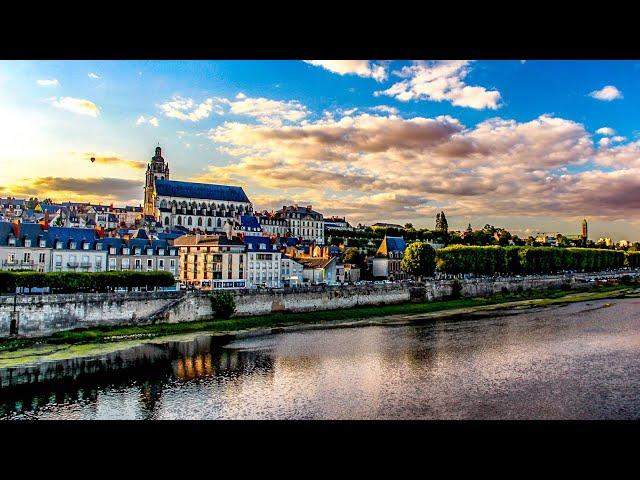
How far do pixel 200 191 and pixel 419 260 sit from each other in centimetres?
2451

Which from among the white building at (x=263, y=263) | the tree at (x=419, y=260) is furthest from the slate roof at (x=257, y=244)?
Result: the tree at (x=419, y=260)

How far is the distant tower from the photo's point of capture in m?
44.8

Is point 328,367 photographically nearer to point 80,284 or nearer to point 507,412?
point 507,412

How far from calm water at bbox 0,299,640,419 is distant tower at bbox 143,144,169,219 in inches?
1217

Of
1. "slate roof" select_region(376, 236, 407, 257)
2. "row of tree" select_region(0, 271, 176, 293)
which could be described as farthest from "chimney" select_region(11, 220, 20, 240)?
"slate roof" select_region(376, 236, 407, 257)

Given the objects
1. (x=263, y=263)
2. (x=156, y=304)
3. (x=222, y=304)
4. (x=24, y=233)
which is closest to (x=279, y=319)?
(x=222, y=304)

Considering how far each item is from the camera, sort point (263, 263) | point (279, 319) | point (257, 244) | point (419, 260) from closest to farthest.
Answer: point (279, 319)
point (263, 263)
point (257, 244)
point (419, 260)

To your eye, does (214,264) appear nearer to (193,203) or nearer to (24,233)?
(24,233)

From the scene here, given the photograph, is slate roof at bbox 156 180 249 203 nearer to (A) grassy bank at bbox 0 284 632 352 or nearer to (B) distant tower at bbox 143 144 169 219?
(B) distant tower at bbox 143 144 169 219

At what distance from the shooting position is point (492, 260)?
107 feet
